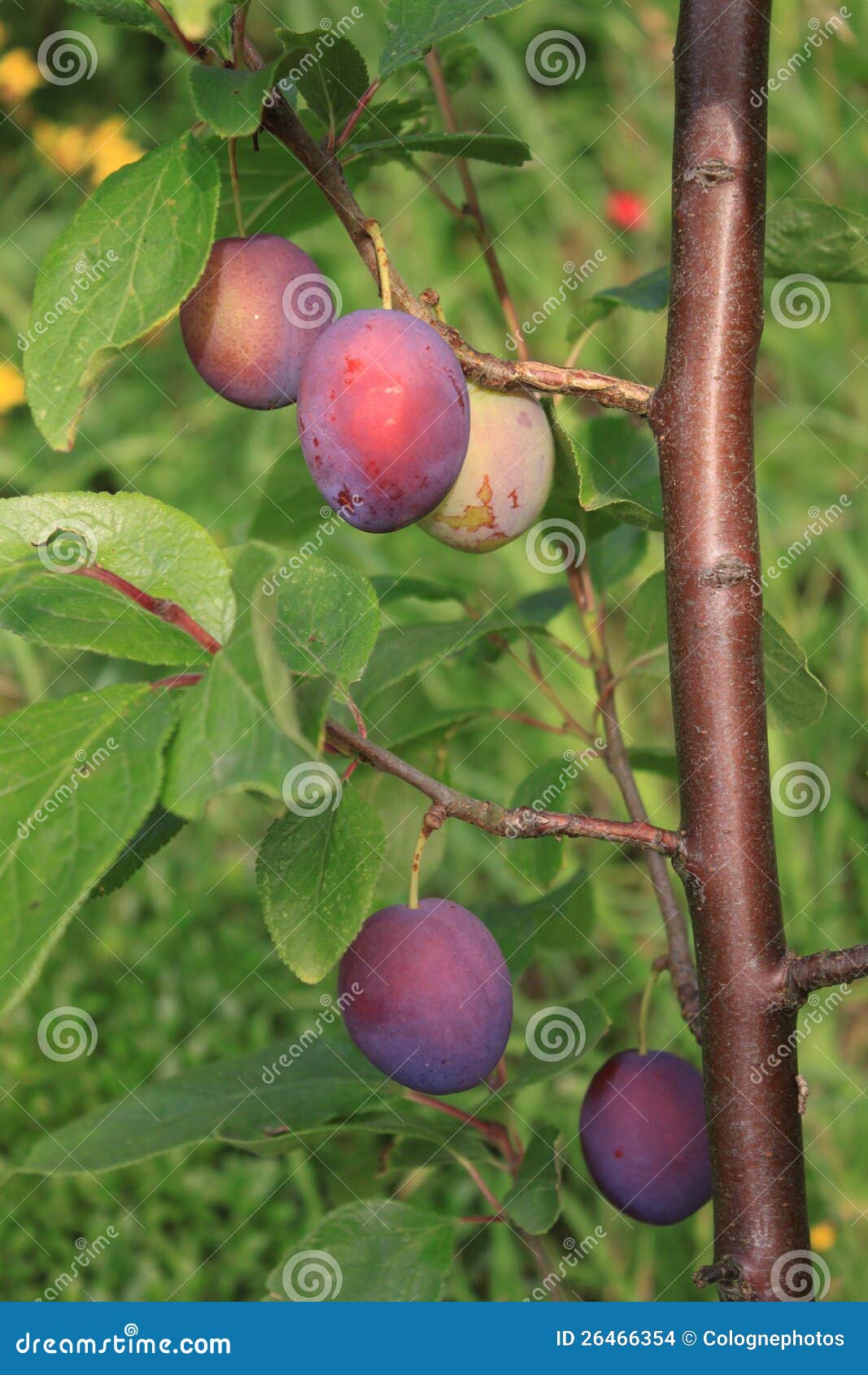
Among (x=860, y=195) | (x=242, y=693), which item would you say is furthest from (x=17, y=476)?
(x=242, y=693)

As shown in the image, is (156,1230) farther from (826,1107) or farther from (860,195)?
(860,195)

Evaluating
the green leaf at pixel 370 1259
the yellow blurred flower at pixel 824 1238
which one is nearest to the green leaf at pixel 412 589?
the green leaf at pixel 370 1259

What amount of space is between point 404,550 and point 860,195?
835 millimetres

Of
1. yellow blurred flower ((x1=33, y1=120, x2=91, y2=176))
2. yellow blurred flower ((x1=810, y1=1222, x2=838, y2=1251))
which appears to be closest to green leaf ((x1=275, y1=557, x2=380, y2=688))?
yellow blurred flower ((x1=810, y1=1222, x2=838, y2=1251))

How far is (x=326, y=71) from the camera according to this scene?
0.53 m

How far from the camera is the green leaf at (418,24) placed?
525 mm

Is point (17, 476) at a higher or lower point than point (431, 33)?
higher

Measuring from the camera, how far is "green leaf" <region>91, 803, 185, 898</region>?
540 millimetres

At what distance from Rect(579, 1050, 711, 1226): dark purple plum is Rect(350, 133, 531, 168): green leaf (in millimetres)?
480

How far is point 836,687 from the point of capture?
1.70 meters

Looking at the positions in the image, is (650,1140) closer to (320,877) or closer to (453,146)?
(320,877)

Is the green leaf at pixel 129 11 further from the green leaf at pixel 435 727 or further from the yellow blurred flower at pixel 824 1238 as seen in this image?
the yellow blurred flower at pixel 824 1238

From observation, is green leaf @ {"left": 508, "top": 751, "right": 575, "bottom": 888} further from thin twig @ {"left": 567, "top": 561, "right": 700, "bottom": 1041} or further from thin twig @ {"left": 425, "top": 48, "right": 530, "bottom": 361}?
thin twig @ {"left": 425, "top": 48, "right": 530, "bottom": 361}

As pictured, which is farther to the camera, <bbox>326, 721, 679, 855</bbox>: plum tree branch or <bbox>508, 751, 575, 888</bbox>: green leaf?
<bbox>508, 751, 575, 888</bbox>: green leaf
